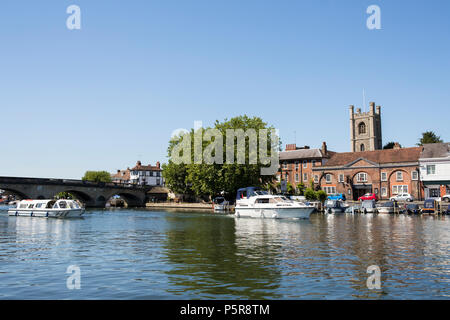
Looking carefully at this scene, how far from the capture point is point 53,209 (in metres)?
59.0

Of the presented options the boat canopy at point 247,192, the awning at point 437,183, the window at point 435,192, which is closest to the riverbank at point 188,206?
the boat canopy at point 247,192

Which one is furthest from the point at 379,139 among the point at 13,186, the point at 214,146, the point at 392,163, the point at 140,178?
the point at 13,186

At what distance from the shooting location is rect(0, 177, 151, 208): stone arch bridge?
86.8 meters

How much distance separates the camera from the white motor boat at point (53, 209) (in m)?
58.7

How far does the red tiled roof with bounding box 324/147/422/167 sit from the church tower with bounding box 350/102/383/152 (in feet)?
165

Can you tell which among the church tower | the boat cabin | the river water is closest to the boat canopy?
the boat cabin

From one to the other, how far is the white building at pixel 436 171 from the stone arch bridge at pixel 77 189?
251 feet

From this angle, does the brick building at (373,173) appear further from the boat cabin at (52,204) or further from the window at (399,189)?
the boat cabin at (52,204)

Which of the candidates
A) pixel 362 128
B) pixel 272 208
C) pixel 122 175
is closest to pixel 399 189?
pixel 272 208

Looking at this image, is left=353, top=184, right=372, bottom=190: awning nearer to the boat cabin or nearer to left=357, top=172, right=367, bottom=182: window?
left=357, top=172, right=367, bottom=182: window

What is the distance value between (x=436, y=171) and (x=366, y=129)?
219ft

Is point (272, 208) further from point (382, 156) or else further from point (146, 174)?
point (146, 174)

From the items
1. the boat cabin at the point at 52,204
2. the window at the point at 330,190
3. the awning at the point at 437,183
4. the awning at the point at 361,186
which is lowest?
the boat cabin at the point at 52,204
